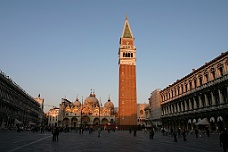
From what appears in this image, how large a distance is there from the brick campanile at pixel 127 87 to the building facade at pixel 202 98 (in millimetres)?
14991

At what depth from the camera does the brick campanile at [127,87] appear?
203ft

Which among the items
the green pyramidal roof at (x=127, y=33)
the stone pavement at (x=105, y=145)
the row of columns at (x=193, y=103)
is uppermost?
the green pyramidal roof at (x=127, y=33)

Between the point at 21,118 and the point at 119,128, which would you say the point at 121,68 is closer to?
the point at 119,128

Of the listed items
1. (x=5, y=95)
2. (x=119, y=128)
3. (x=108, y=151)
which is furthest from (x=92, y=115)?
(x=108, y=151)

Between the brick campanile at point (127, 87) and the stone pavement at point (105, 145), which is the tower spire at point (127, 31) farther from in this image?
the stone pavement at point (105, 145)

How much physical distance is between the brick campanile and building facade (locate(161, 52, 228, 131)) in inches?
590

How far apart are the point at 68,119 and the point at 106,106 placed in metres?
18.3

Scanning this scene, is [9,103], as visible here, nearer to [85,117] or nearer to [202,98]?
[202,98]

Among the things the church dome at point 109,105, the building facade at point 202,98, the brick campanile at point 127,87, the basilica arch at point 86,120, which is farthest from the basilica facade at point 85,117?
the building facade at point 202,98

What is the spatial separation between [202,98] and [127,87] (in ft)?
101

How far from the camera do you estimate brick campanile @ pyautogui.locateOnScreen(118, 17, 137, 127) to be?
6194 cm

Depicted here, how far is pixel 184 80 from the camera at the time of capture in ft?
139

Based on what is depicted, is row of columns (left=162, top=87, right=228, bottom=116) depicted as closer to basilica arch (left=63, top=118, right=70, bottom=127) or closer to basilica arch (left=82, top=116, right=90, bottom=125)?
basilica arch (left=82, top=116, right=90, bottom=125)

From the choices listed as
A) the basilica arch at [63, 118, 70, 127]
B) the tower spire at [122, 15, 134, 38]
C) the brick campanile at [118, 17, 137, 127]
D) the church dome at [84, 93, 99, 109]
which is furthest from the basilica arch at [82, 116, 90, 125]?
the tower spire at [122, 15, 134, 38]
